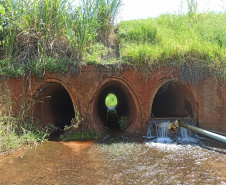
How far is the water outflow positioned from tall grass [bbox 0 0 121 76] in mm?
3367

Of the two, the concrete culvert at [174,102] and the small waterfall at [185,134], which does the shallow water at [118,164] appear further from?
the concrete culvert at [174,102]

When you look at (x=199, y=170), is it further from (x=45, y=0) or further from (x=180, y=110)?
(x=45, y=0)

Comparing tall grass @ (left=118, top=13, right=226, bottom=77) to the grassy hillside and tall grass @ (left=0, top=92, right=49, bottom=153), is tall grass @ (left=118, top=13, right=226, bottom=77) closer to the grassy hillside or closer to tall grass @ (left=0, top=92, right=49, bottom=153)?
the grassy hillside

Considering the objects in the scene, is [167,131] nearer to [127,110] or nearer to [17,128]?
[127,110]

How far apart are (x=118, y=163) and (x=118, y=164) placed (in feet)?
0.17

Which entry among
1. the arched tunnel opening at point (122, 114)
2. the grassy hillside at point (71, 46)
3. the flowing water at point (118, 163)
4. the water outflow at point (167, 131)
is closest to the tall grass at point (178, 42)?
the grassy hillside at point (71, 46)

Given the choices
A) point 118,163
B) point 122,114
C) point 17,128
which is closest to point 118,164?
point 118,163

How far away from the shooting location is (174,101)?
8.69 meters

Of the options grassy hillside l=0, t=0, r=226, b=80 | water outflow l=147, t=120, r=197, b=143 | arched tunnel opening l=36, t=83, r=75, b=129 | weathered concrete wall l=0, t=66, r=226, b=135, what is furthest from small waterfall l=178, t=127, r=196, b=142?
arched tunnel opening l=36, t=83, r=75, b=129

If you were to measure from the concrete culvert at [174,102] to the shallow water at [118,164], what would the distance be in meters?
1.80

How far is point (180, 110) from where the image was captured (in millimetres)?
8000

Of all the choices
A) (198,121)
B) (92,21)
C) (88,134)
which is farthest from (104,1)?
(198,121)

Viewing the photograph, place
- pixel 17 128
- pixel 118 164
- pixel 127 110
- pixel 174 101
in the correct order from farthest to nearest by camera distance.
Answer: pixel 127 110, pixel 174 101, pixel 17 128, pixel 118 164

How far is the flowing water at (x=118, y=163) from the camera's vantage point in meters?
Result: 3.57
